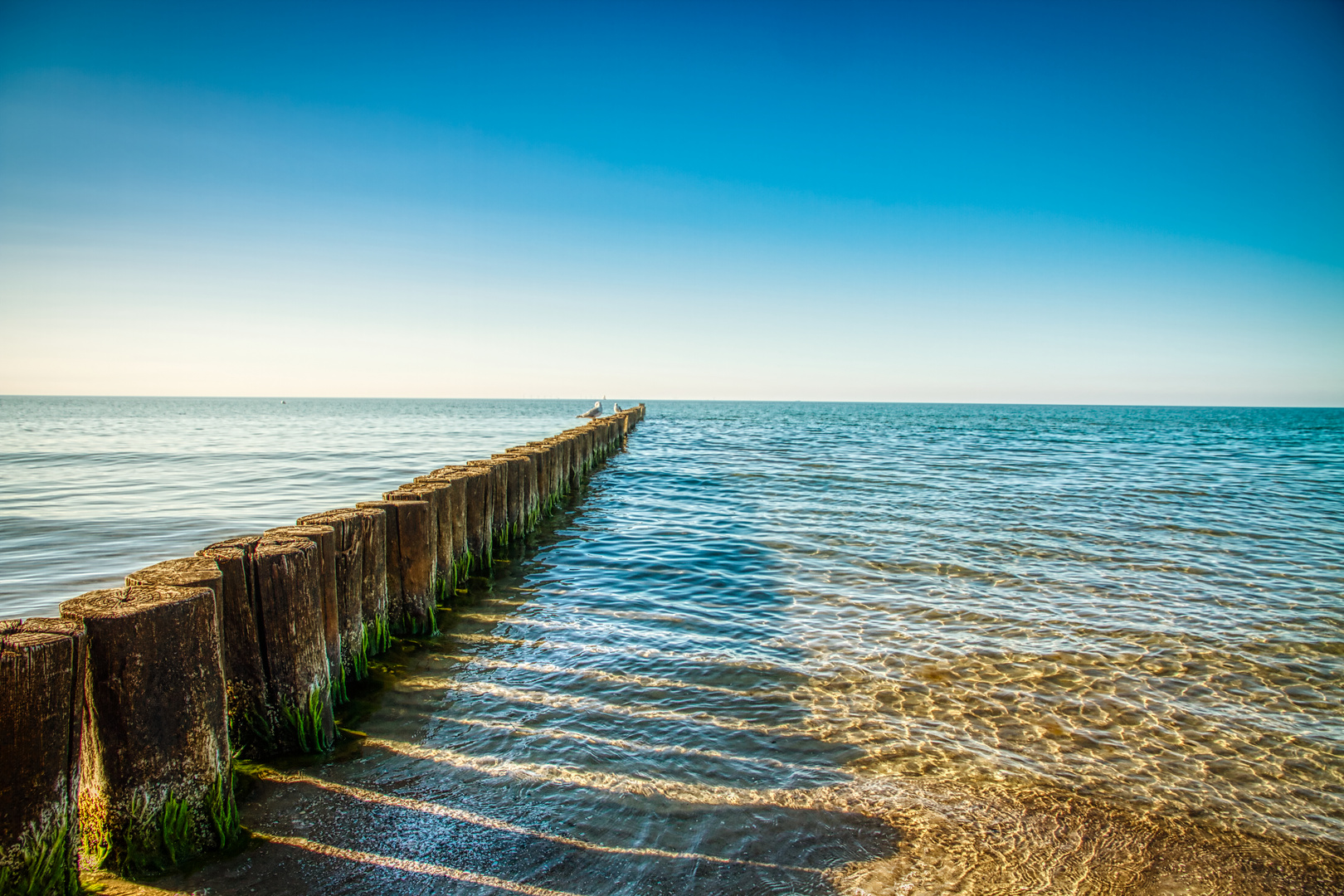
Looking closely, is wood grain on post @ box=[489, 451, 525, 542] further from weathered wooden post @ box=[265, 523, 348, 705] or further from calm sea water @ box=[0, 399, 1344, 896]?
weathered wooden post @ box=[265, 523, 348, 705]

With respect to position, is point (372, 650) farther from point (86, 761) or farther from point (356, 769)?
point (86, 761)

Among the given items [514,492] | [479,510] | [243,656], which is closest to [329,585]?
[243,656]

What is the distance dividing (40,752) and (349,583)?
2420 mm

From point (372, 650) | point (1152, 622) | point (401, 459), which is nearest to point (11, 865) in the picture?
point (372, 650)

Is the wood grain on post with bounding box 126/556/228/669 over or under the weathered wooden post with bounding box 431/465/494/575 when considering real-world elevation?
over

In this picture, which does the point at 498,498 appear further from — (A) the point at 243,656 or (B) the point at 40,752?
(B) the point at 40,752

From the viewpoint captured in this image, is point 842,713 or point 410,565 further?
point 410,565

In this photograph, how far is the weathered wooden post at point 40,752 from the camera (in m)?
2.63

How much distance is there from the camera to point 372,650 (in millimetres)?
5676

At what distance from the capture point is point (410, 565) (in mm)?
6301

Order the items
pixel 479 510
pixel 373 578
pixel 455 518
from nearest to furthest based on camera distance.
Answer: pixel 373 578 < pixel 455 518 < pixel 479 510

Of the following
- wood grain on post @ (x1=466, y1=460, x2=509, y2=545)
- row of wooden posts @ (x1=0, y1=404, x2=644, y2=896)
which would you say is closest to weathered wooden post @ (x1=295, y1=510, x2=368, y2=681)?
row of wooden posts @ (x1=0, y1=404, x2=644, y2=896)

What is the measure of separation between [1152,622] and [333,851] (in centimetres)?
777

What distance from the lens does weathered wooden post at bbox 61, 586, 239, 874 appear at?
297 cm
